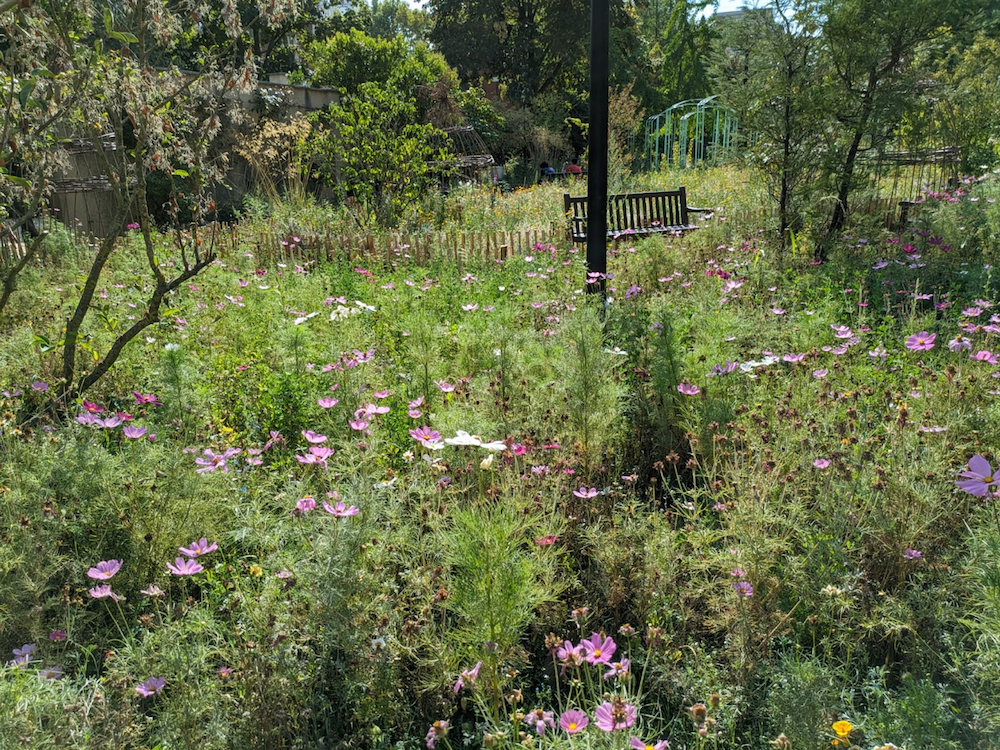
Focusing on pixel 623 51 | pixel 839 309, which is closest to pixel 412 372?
pixel 839 309

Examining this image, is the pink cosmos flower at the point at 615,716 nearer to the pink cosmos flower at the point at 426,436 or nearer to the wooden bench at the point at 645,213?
the pink cosmos flower at the point at 426,436

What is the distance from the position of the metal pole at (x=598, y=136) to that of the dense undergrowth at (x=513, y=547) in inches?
21.5

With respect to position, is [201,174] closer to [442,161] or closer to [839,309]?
[839,309]

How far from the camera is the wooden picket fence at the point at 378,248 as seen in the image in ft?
21.8

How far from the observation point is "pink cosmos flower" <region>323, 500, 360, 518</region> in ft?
6.12

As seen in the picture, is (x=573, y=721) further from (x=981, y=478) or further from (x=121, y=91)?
(x=121, y=91)

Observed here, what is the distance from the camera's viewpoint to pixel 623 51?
24.3 meters

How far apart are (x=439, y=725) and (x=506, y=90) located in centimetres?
2687

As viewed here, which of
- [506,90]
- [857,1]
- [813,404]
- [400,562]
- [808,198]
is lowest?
[400,562]

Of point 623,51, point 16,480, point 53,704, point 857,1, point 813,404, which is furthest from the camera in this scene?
point 623,51

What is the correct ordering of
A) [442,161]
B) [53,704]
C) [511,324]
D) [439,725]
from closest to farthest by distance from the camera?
1. [439,725]
2. [53,704]
3. [511,324]
4. [442,161]

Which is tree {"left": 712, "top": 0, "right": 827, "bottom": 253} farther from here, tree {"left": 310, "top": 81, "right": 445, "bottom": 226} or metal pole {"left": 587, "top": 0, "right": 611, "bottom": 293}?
tree {"left": 310, "top": 81, "right": 445, "bottom": 226}

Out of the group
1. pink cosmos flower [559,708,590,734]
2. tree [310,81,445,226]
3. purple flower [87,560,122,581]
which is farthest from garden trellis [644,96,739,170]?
pink cosmos flower [559,708,590,734]

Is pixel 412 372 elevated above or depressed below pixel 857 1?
below
